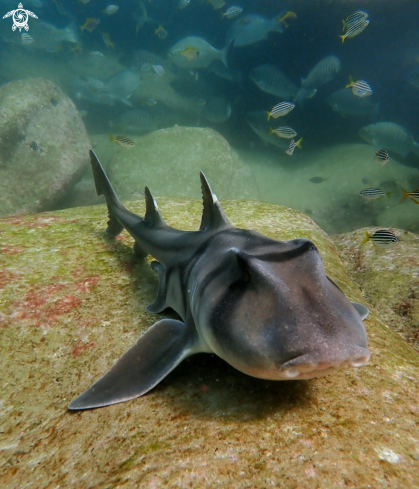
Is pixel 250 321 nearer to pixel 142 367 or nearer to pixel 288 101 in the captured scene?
pixel 142 367

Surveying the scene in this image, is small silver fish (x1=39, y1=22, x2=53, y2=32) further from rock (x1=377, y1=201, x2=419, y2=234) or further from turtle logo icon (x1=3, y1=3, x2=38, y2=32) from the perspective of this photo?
rock (x1=377, y1=201, x2=419, y2=234)

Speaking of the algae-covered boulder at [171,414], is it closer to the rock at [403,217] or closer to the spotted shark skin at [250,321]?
the spotted shark skin at [250,321]

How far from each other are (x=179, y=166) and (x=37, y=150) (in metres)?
6.02

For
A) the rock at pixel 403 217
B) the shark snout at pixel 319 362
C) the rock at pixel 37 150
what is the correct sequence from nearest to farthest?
the shark snout at pixel 319 362
the rock at pixel 37 150
the rock at pixel 403 217

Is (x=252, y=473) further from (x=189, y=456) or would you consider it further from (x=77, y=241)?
(x=77, y=241)

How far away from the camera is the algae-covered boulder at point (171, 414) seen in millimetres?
1347

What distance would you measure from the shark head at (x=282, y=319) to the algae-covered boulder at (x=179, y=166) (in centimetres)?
1135

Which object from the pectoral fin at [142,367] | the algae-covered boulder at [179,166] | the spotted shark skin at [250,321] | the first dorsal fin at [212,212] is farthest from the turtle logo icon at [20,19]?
the pectoral fin at [142,367]

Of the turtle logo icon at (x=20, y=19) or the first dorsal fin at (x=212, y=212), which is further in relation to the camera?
the turtle logo icon at (x=20, y=19)

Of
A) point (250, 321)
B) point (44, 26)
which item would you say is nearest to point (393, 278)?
point (250, 321)

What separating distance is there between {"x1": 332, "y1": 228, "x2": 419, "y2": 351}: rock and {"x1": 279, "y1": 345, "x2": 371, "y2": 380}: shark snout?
9.60ft

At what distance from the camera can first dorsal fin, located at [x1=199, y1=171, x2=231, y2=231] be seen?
291 centimetres

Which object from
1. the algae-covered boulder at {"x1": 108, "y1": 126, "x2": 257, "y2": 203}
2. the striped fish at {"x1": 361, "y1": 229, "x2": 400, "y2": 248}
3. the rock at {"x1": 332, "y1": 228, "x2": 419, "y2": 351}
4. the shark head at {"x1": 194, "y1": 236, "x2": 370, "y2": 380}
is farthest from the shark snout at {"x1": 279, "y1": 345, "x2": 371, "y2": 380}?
the algae-covered boulder at {"x1": 108, "y1": 126, "x2": 257, "y2": 203}

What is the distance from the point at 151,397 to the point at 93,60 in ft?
99.3
